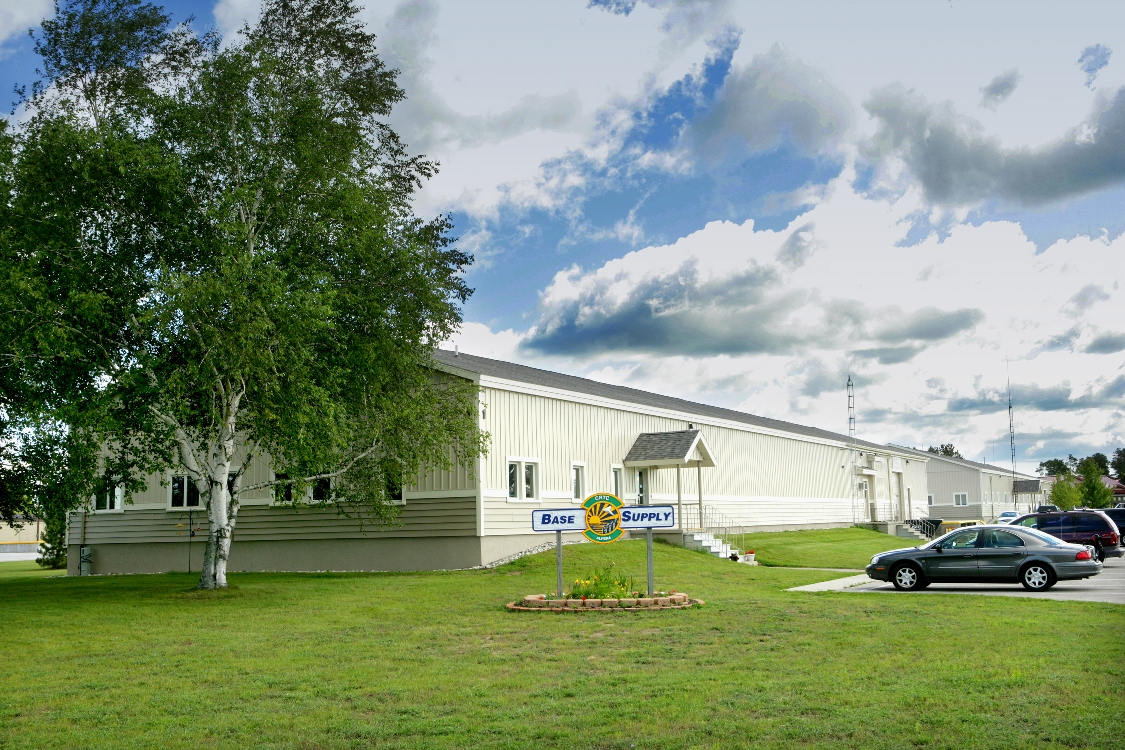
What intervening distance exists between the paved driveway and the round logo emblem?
5.08 meters

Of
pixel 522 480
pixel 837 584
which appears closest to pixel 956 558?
pixel 837 584

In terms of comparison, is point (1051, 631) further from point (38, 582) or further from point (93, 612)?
point (38, 582)

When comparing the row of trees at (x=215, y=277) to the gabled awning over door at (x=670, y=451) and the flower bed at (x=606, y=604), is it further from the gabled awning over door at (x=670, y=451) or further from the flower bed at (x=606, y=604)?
the gabled awning over door at (x=670, y=451)

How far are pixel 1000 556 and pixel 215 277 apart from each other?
658 inches

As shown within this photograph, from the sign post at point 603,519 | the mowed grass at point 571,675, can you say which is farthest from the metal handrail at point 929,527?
the sign post at point 603,519

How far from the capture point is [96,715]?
8.59 meters

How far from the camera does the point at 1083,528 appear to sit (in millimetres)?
30969

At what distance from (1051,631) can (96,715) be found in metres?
11.1

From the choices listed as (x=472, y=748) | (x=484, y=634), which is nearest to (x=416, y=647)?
(x=484, y=634)

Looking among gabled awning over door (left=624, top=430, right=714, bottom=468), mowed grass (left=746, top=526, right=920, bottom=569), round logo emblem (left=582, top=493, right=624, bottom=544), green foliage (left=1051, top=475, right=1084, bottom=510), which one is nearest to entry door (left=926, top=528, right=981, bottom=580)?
round logo emblem (left=582, top=493, right=624, bottom=544)

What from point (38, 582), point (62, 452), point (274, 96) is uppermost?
point (274, 96)

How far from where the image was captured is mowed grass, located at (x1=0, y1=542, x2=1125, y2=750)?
24.7ft

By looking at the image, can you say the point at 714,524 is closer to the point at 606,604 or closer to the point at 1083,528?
the point at 1083,528

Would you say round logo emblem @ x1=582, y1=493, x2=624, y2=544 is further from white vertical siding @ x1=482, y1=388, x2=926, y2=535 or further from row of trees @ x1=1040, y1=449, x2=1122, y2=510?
row of trees @ x1=1040, y1=449, x2=1122, y2=510
